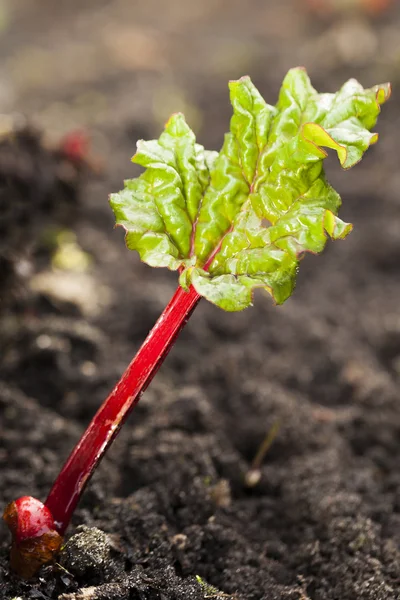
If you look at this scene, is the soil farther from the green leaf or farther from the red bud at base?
the green leaf

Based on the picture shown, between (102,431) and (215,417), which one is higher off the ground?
(102,431)

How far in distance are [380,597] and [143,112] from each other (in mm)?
4186

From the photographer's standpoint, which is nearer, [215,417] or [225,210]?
[225,210]

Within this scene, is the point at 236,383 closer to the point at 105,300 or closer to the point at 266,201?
the point at 105,300

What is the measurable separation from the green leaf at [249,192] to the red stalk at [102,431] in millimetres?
140

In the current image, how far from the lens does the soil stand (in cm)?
180

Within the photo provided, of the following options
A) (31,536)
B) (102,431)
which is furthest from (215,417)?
(31,536)

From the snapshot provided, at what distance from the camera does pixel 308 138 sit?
4.88 feet

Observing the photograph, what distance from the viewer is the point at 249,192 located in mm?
1653

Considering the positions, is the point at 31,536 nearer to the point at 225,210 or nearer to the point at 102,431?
the point at 102,431

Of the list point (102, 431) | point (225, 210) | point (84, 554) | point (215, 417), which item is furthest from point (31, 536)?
point (215, 417)

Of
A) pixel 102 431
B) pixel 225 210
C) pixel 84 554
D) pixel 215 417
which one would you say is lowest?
pixel 215 417

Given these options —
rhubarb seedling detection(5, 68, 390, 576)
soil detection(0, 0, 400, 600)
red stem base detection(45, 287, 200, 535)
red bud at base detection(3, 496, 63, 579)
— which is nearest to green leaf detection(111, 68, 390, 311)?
rhubarb seedling detection(5, 68, 390, 576)

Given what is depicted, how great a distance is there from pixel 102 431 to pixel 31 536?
31 centimetres
